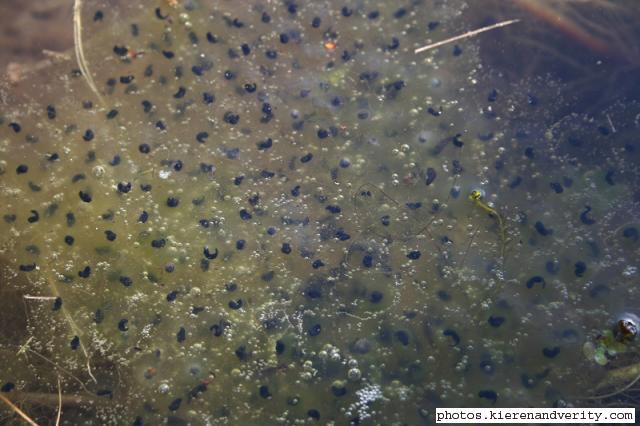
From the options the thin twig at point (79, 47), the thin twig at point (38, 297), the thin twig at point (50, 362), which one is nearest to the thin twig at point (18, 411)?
the thin twig at point (50, 362)

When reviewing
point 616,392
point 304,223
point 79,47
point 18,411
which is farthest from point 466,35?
point 18,411

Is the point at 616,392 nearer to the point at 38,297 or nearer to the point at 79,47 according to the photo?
the point at 38,297

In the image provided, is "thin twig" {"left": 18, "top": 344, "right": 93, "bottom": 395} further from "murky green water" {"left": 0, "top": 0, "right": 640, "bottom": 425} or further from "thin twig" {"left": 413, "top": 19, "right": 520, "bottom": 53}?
"thin twig" {"left": 413, "top": 19, "right": 520, "bottom": 53}

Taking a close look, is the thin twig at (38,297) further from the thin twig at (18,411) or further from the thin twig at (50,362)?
the thin twig at (18,411)

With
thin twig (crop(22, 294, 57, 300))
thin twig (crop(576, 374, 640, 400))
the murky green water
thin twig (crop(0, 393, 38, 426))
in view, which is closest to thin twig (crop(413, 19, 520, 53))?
the murky green water

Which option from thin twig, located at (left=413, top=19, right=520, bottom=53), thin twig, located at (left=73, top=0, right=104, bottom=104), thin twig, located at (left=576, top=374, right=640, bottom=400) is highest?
thin twig, located at (left=73, top=0, right=104, bottom=104)
